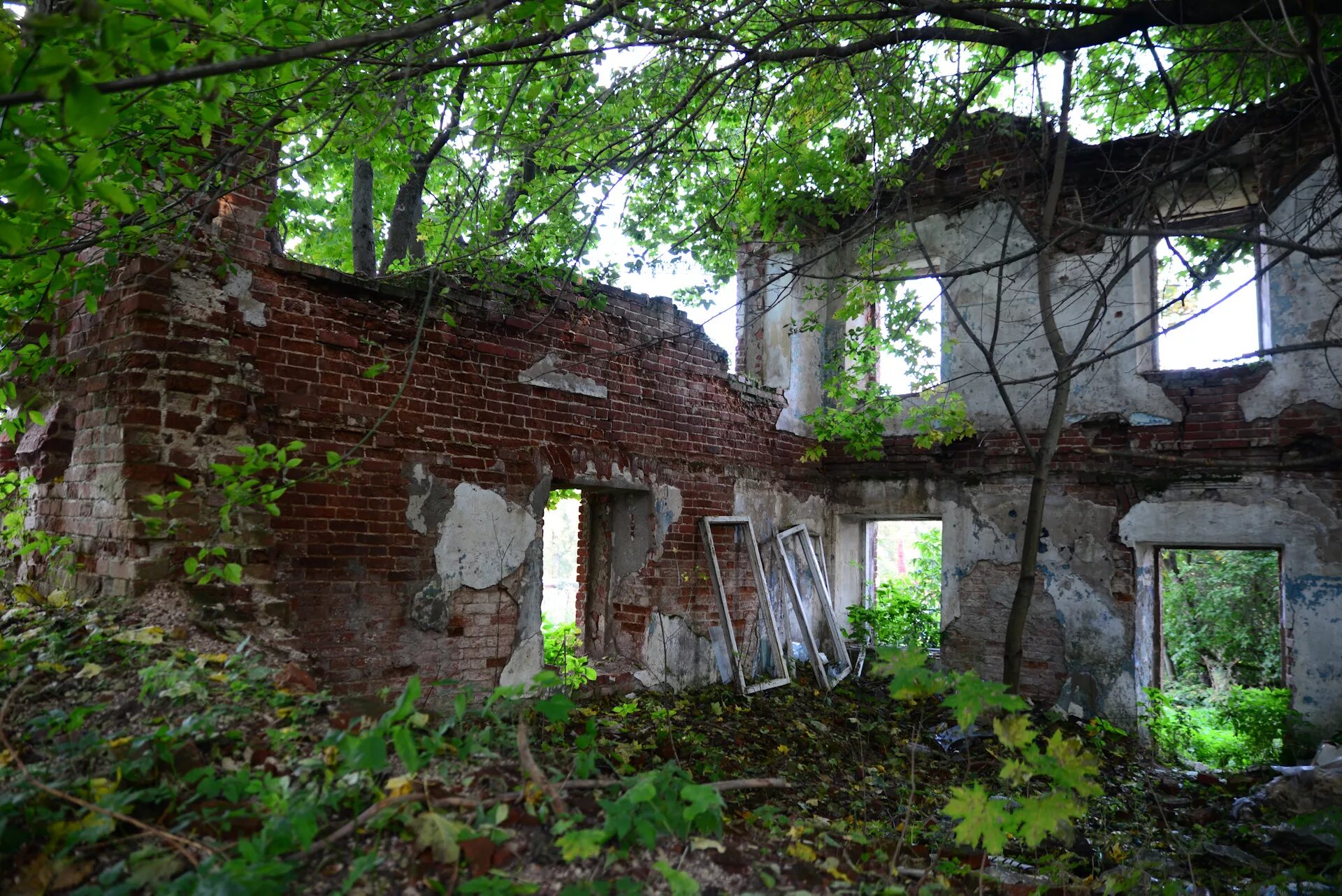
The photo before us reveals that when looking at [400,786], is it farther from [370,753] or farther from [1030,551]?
[1030,551]

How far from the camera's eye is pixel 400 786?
88.4 inches

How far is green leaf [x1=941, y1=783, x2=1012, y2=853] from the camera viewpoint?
2.34 metres

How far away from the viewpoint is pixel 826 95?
4938 mm

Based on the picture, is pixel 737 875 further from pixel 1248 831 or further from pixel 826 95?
pixel 826 95

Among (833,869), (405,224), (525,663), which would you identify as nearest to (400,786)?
(833,869)

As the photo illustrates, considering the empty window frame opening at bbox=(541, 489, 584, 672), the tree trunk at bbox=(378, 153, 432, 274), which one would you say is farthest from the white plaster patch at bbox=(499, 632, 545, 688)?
the tree trunk at bbox=(378, 153, 432, 274)

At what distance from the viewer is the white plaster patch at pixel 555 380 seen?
5195mm

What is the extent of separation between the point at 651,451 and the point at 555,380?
3.86ft

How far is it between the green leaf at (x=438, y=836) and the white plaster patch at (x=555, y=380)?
3.46 m

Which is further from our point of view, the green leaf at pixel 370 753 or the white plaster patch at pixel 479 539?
the white plaster patch at pixel 479 539

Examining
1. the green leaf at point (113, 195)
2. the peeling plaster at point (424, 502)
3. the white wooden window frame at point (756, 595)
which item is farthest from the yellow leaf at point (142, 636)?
the white wooden window frame at point (756, 595)

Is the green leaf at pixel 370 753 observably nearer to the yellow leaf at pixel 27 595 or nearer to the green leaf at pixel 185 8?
the green leaf at pixel 185 8

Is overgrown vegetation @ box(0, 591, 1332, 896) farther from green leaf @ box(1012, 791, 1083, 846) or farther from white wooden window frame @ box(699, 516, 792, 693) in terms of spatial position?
white wooden window frame @ box(699, 516, 792, 693)

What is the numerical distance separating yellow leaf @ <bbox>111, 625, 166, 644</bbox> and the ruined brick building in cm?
32
